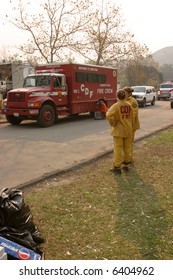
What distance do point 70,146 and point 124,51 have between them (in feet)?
78.7

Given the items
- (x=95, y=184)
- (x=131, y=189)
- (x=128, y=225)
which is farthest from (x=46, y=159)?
(x=128, y=225)

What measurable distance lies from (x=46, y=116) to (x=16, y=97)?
1523mm

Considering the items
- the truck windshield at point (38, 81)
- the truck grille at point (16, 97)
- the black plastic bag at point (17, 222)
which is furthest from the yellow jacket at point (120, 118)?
the truck windshield at point (38, 81)

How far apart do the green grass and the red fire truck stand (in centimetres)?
716

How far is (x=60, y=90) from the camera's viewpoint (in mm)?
14422

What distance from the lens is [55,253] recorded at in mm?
3389

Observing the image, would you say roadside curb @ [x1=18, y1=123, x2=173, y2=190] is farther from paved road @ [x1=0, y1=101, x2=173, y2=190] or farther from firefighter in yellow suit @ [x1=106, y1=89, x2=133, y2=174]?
firefighter in yellow suit @ [x1=106, y1=89, x2=133, y2=174]

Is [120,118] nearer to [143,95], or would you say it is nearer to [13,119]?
[13,119]

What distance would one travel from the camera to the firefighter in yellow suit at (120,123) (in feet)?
19.8

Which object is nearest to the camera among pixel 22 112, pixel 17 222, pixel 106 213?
pixel 17 222

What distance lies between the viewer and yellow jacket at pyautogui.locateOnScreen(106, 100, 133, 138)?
19.8 feet

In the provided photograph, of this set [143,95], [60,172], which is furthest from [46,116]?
[143,95]

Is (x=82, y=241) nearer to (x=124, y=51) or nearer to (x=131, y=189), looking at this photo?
(x=131, y=189)

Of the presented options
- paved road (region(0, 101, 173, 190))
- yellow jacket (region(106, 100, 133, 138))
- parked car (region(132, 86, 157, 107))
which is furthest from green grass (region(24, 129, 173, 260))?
parked car (region(132, 86, 157, 107))
